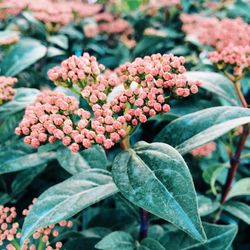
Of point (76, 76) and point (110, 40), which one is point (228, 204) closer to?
point (76, 76)

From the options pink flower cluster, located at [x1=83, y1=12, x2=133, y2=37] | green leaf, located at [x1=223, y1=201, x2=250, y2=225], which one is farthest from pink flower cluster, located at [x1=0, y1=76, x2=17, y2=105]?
pink flower cluster, located at [x1=83, y1=12, x2=133, y2=37]

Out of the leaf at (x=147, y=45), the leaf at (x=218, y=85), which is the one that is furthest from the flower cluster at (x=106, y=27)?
the leaf at (x=218, y=85)

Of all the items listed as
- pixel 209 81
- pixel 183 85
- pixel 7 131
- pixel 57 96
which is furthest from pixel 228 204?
pixel 7 131

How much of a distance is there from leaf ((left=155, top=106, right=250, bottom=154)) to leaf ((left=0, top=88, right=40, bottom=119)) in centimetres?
55

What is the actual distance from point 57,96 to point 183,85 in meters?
0.37

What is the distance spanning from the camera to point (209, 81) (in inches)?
58.0

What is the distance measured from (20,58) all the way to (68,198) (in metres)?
0.92

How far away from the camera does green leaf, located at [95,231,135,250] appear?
1.17 metres

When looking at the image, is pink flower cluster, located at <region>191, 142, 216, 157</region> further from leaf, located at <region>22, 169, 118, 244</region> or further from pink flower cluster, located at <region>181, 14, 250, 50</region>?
leaf, located at <region>22, 169, 118, 244</region>

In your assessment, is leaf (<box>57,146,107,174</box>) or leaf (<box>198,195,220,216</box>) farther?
leaf (<box>198,195,220,216</box>)

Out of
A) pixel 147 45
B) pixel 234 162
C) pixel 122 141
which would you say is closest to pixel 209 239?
pixel 234 162

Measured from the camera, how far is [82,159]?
1.35 m

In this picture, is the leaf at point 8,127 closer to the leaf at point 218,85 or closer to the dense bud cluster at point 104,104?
the dense bud cluster at point 104,104

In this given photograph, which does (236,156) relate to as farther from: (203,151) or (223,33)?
(223,33)
